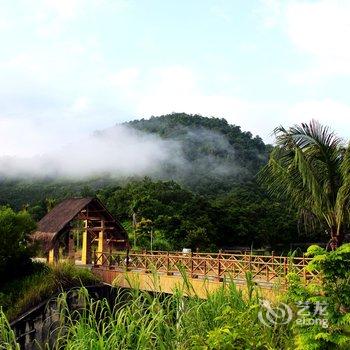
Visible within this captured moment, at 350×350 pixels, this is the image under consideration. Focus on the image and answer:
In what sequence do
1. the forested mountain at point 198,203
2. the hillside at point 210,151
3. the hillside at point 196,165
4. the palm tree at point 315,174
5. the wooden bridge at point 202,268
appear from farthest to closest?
1. the hillside at point 210,151
2. the hillside at point 196,165
3. the forested mountain at point 198,203
4. the wooden bridge at point 202,268
5. the palm tree at point 315,174

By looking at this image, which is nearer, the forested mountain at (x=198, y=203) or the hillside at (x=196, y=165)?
the forested mountain at (x=198, y=203)

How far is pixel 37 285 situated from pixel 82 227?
5.81 meters

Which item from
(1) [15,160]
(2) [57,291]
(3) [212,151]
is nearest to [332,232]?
(2) [57,291]

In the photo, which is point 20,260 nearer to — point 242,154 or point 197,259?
point 197,259

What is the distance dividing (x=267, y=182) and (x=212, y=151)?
61066 mm

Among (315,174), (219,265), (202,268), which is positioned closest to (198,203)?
(202,268)

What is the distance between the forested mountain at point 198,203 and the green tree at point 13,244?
6.20m

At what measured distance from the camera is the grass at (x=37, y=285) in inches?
538

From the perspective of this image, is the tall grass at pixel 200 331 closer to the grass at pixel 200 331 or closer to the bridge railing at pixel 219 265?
the grass at pixel 200 331

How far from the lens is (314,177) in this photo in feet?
29.5

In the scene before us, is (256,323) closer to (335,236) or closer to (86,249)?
(335,236)

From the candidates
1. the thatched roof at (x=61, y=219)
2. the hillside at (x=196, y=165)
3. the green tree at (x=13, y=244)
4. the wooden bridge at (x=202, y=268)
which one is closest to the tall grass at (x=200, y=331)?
the wooden bridge at (x=202, y=268)

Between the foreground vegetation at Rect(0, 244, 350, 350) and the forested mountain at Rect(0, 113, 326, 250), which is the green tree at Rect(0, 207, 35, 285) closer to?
the forested mountain at Rect(0, 113, 326, 250)

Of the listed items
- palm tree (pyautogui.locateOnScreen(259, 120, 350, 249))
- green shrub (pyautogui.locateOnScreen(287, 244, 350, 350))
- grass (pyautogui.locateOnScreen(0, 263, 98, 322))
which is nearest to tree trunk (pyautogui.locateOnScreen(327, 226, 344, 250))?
palm tree (pyautogui.locateOnScreen(259, 120, 350, 249))
